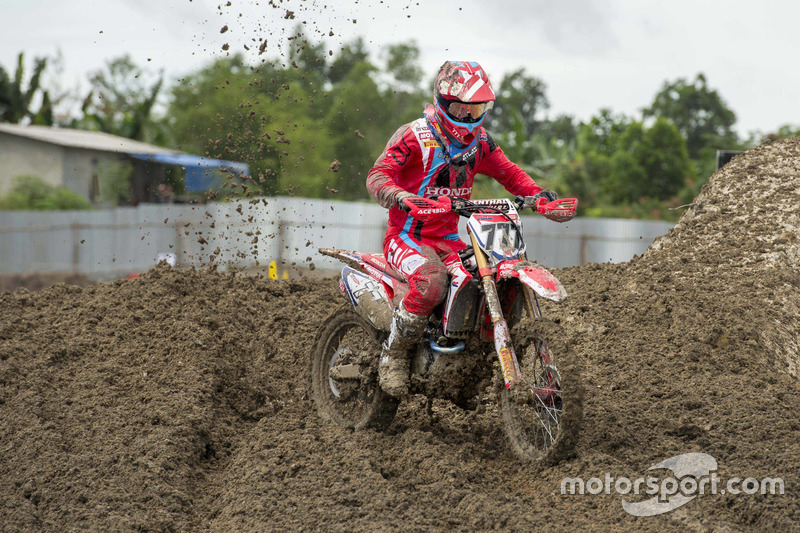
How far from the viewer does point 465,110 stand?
516 cm

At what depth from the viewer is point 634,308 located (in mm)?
6957

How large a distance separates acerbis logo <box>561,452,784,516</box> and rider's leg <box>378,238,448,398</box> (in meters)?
1.38

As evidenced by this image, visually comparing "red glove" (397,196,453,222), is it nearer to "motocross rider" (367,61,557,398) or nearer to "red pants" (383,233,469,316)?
"motocross rider" (367,61,557,398)

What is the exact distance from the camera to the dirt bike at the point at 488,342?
4520 mm

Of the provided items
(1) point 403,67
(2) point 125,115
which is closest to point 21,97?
(2) point 125,115

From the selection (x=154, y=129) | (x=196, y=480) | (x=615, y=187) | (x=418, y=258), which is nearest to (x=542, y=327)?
(x=418, y=258)

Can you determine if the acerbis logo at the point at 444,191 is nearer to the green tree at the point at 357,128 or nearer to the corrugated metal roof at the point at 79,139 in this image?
the corrugated metal roof at the point at 79,139

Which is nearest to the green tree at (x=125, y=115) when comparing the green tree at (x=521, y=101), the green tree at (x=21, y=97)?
the green tree at (x=21, y=97)

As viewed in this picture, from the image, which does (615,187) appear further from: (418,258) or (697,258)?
(418,258)

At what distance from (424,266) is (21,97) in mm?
38996

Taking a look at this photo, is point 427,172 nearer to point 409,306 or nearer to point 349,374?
point 409,306

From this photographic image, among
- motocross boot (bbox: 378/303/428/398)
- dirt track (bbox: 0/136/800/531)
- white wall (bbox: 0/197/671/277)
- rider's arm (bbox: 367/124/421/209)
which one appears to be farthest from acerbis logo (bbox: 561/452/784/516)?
white wall (bbox: 0/197/671/277)

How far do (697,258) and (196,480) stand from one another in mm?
4942

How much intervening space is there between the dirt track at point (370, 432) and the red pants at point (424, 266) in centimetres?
93
